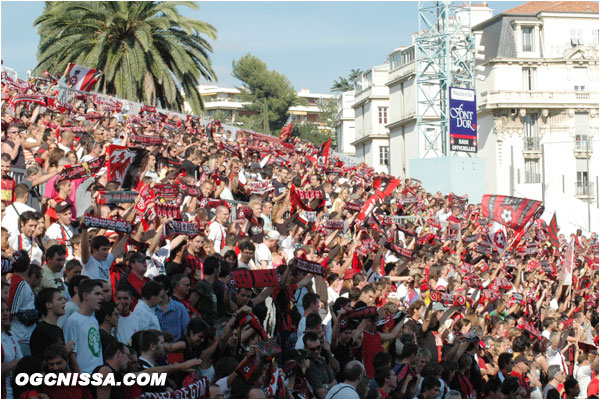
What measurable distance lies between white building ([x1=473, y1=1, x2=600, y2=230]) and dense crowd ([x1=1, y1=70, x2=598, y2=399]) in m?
46.5

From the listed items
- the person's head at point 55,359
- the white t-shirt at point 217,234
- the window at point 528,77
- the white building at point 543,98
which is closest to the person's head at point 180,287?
the person's head at point 55,359

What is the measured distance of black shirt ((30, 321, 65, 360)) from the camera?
7625 millimetres

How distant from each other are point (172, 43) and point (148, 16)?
1.52 metres

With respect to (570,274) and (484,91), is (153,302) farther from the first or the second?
(484,91)

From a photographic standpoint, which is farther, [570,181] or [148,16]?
[570,181]

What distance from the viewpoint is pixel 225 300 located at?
393 inches

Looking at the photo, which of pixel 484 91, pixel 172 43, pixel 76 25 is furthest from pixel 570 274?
pixel 484 91

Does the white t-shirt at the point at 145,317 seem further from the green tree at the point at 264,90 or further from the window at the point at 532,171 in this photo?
the green tree at the point at 264,90

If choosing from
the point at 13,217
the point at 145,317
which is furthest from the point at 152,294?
the point at 13,217

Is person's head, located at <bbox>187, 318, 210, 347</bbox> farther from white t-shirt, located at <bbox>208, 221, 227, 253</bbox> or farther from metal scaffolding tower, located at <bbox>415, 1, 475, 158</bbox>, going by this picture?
metal scaffolding tower, located at <bbox>415, 1, 475, 158</bbox>

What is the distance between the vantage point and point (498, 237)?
20547 mm

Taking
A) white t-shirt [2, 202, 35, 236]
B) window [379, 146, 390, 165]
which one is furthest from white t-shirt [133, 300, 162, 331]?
window [379, 146, 390, 165]

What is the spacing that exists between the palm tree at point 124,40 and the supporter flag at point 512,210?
1588 cm

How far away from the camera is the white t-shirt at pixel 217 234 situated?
1268cm
